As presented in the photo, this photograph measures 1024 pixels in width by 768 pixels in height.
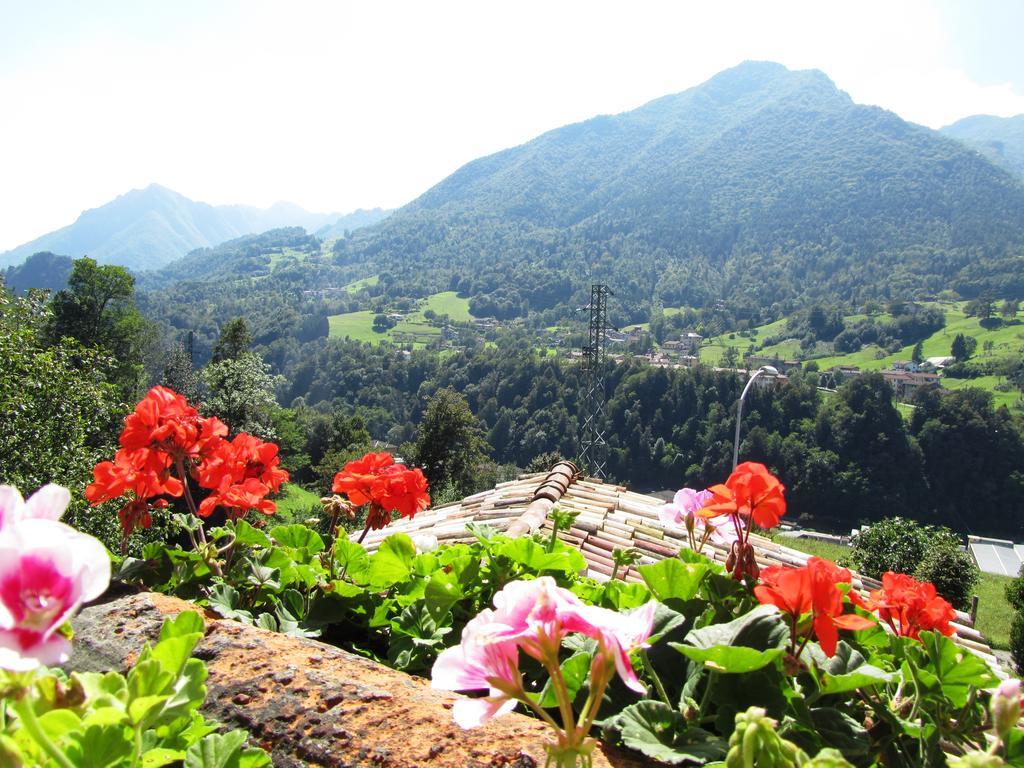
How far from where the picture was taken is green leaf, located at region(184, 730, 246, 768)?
965 millimetres

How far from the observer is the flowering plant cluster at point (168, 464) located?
2246 millimetres

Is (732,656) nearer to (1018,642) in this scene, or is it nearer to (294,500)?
(1018,642)

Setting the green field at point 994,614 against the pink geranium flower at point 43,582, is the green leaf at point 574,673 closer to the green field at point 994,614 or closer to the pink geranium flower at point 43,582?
the pink geranium flower at point 43,582

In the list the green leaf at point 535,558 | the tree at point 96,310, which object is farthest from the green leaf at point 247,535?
the tree at point 96,310

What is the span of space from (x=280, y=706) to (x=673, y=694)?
31.5 inches

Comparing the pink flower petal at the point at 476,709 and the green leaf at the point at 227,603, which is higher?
the pink flower petal at the point at 476,709

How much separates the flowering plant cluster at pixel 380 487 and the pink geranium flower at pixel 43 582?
172cm

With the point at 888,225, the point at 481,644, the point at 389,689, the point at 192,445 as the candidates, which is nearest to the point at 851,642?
the point at 389,689

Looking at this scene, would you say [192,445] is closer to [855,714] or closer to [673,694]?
[673,694]

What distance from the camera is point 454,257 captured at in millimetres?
195250

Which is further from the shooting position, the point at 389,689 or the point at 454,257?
the point at 454,257

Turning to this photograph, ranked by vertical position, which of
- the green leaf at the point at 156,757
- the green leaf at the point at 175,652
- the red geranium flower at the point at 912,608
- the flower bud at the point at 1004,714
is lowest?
the red geranium flower at the point at 912,608

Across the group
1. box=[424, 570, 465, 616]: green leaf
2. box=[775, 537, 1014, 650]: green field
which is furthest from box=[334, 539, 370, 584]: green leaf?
box=[775, 537, 1014, 650]: green field

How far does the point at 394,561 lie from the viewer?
1.98 metres
